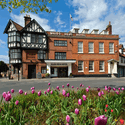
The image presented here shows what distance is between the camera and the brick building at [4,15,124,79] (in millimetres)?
17828

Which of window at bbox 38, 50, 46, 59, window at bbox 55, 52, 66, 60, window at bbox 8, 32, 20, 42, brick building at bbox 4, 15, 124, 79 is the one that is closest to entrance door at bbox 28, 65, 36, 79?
brick building at bbox 4, 15, 124, 79

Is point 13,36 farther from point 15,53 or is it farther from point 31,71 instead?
point 31,71

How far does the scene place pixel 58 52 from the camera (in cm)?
1989

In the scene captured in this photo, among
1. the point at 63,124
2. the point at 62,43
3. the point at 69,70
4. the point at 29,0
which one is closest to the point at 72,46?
the point at 62,43

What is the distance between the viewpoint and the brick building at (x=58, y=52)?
58.5 feet

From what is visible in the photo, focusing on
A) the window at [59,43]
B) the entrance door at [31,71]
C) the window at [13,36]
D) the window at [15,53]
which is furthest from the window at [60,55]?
the window at [13,36]

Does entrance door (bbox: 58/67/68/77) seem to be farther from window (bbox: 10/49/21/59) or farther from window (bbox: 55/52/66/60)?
window (bbox: 10/49/21/59)

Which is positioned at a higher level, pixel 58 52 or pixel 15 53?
pixel 58 52

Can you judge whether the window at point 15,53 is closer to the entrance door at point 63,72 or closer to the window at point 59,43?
the window at point 59,43

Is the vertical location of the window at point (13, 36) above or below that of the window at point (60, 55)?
above

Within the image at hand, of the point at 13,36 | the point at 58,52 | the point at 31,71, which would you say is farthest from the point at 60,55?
the point at 13,36

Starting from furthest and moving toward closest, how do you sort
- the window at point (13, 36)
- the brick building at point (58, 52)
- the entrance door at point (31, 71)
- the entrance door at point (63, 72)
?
1. the entrance door at point (63, 72)
2. the entrance door at point (31, 71)
3. the brick building at point (58, 52)
4. the window at point (13, 36)

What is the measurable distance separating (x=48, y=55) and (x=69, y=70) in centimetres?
595

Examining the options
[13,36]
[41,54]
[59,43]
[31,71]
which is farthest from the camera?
[59,43]
